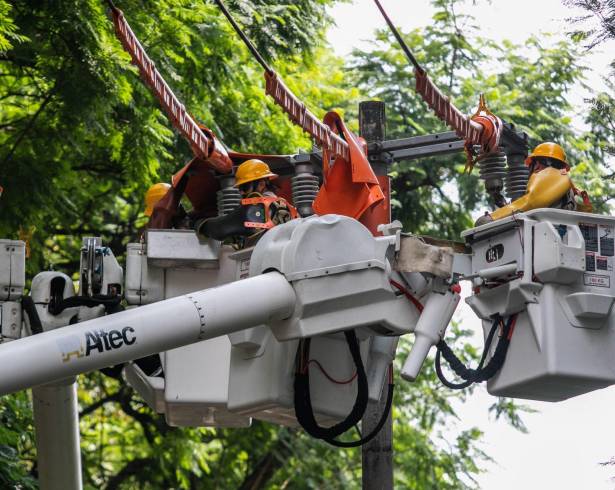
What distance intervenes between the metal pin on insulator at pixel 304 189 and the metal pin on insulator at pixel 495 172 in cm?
138

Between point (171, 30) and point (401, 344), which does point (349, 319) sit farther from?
point (401, 344)

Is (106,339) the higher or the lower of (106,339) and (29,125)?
the lower

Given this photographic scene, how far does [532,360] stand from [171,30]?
808 cm

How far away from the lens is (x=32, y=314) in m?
12.9

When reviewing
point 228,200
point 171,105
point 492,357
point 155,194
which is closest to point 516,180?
point 492,357

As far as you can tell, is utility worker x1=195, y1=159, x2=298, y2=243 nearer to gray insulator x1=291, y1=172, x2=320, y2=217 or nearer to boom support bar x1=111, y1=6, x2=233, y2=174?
gray insulator x1=291, y1=172, x2=320, y2=217

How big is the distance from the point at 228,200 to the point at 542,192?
2.74 metres

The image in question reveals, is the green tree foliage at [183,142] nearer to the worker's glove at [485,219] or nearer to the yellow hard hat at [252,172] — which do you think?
the yellow hard hat at [252,172]

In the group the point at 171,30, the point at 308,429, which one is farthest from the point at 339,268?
the point at 171,30

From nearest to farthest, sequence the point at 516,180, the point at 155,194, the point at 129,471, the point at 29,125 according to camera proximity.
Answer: the point at 516,180 → the point at 155,194 → the point at 29,125 → the point at 129,471

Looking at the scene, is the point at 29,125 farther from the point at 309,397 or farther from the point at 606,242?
the point at 606,242

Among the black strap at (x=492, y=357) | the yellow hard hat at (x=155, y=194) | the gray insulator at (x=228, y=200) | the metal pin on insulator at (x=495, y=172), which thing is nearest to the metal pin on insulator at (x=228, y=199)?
the gray insulator at (x=228, y=200)

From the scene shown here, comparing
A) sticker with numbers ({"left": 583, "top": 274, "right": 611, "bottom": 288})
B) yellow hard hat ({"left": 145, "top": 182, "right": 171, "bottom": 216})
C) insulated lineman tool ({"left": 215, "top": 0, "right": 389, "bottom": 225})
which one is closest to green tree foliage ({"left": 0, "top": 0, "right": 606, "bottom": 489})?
yellow hard hat ({"left": 145, "top": 182, "right": 171, "bottom": 216})

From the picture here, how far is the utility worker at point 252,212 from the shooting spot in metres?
13.4
